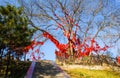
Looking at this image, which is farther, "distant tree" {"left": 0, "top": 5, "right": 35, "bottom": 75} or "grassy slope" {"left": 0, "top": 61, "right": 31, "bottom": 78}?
"grassy slope" {"left": 0, "top": 61, "right": 31, "bottom": 78}

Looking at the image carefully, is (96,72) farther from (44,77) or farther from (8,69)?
(8,69)

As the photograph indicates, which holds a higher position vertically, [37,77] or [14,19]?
[14,19]

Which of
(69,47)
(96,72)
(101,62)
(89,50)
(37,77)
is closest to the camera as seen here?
(37,77)

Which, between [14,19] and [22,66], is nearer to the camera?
[14,19]

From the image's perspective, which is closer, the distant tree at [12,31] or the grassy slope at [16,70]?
the distant tree at [12,31]

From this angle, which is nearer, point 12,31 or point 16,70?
point 12,31

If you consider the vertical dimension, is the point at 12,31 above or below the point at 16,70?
above

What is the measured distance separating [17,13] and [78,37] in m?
14.0

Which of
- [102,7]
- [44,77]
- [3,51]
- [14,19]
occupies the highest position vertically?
[102,7]

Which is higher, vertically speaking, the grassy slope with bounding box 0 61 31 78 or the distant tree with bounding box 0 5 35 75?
the distant tree with bounding box 0 5 35 75

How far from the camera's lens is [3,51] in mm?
23000

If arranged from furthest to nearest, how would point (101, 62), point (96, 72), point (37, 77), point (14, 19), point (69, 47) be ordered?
point (69, 47)
point (101, 62)
point (96, 72)
point (14, 19)
point (37, 77)

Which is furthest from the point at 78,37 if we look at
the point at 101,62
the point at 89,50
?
the point at 101,62

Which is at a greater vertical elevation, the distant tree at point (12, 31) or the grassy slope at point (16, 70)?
the distant tree at point (12, 31)
